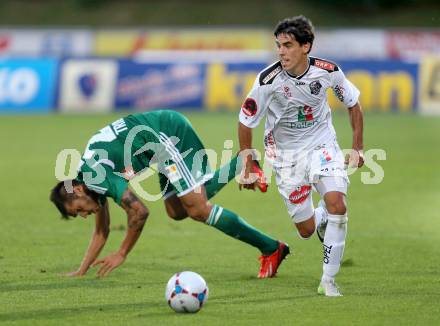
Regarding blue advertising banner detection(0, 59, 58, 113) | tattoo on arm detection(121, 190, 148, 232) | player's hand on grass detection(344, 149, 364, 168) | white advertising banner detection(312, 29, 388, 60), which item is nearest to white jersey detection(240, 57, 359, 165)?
player's hand on grass detection(344, 149, 364, 168)

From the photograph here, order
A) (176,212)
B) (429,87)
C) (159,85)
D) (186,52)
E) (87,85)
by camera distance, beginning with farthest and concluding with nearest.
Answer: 1. (186,52)
2. (87,85)
3. (159,85)
4. (429,87)
5. (176,212)

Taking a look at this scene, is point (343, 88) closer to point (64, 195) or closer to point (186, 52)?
point (64, 195)

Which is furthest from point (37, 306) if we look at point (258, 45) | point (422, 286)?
point (258, 45)

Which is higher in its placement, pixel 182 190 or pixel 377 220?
pixel 182 190

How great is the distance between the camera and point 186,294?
285 inches

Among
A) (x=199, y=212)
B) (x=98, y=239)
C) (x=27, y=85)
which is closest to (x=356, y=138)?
(x=199, y=212)

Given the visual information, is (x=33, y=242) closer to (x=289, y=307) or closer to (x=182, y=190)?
(x=182, y=190)

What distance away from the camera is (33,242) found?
35.6 feet

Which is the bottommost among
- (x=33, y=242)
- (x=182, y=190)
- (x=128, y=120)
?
(x=33, y=242)

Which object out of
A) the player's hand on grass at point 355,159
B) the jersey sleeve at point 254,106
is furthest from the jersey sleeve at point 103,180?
the player's hand on grass at point 355,159

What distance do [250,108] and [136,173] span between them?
3.85ft

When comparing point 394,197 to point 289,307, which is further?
point 394,197

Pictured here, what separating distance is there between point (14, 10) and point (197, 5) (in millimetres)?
9122

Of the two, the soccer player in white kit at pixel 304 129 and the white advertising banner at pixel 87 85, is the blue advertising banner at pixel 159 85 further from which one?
the soccer player in white kit at pixel 304 129
